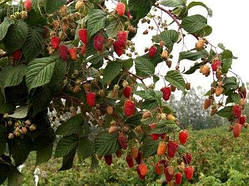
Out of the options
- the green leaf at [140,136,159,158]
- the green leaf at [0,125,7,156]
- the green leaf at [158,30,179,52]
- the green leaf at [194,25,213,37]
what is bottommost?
the green leaf at [0,125,7,156]

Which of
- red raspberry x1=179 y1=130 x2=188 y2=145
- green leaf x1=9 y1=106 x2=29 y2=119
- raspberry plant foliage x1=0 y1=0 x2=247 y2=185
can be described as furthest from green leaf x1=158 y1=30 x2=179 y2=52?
green leaf x1=9 y1=106 x2=29 y2=119

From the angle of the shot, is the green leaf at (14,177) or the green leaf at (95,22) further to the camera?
Result: the green leaf at (14,177)

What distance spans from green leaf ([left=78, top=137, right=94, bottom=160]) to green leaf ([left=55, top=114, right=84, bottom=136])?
4 centimetres

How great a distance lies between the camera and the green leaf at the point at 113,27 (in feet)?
3.97

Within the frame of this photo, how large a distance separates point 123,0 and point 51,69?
281mm

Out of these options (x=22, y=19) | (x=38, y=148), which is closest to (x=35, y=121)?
(x=38, y=148)

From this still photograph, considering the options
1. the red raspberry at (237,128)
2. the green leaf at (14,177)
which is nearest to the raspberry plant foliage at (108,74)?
the red raspberry at (237,128)

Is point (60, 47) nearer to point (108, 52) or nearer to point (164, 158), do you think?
point (108, 52)

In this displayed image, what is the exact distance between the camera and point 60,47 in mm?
1288

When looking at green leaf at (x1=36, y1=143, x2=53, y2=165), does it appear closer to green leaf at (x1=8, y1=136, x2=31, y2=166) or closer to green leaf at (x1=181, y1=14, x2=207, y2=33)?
green leaf at (x1=8, y1=136, x2=31, y2=166)

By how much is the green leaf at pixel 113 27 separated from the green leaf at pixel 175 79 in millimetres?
219

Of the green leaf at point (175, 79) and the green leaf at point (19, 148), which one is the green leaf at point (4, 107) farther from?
the green leaf at point (175, 79)

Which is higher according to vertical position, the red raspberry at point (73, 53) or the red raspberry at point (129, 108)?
the red raspberry at point (73, 53)

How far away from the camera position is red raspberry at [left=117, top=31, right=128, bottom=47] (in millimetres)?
1192
